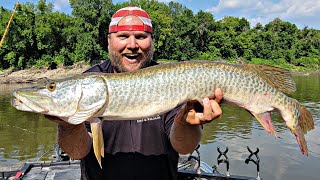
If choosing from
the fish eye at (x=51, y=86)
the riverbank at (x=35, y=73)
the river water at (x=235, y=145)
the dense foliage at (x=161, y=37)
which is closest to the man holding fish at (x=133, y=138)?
the fish eye at (x=51, y=86)

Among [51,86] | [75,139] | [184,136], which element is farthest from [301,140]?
[51,86]

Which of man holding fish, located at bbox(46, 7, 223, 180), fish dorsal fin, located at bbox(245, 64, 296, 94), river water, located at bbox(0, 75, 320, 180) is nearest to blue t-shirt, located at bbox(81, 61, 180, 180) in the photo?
man holding fish, located at bbox(46, 7, 223, 180)

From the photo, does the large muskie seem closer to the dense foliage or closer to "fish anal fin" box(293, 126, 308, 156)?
"fish anal fin" box(293, 126, 308, 156)

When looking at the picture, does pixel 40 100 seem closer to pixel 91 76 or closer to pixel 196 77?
pixel 91 76

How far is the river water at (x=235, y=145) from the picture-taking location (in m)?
10.5

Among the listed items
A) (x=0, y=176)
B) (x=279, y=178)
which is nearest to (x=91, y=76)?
(x=0, y=176)

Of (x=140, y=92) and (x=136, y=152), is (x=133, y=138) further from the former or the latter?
(x=140, y=92)

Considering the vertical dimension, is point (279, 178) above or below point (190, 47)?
below

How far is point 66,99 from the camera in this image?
260 centimetres

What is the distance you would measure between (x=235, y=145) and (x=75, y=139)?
1097 cm

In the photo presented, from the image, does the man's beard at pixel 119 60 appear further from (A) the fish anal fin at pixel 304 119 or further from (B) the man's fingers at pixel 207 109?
(A) the fish anal fin at pixel 304 119

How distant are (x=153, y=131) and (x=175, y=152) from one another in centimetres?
29

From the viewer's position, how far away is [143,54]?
315 cm

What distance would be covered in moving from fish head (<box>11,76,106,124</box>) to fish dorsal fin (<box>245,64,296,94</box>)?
1.19 meters
